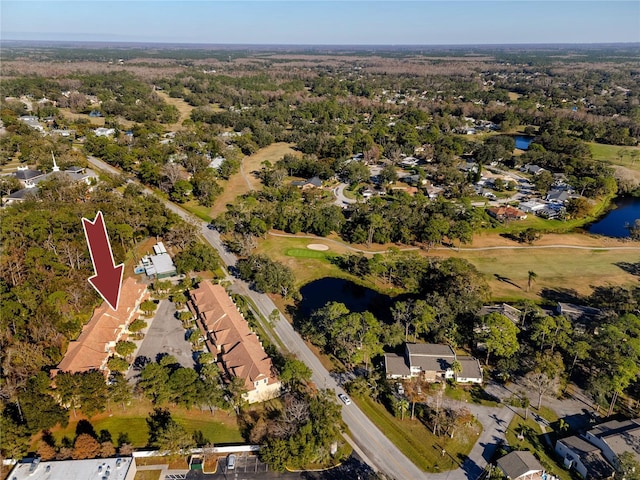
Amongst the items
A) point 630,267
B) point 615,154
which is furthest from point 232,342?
point 615,154

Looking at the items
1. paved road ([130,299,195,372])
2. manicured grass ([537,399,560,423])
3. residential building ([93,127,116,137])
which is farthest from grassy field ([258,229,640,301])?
residential building ([93,127,116,137])

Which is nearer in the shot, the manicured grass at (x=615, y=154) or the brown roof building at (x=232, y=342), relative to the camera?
the brown roof building at (x=232, y=342)

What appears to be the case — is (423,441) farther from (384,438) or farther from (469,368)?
(469,368)

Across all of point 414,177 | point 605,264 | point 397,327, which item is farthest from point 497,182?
point 397,327

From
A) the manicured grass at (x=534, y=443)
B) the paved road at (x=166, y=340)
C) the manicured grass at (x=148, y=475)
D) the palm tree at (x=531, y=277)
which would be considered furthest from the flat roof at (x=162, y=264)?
the palm tree at (x=531, y=277)

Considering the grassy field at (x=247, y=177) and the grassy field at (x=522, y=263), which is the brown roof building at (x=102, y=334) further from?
the grassy field at (x=247, y=177)

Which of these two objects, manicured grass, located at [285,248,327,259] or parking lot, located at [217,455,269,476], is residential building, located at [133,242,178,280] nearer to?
manicured grass, located at [285,248,327,259]

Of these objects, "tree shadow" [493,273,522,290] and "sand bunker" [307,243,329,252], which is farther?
"sand bunker" [307,243,329,252]

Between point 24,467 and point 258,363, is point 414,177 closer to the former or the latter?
point 258,363
